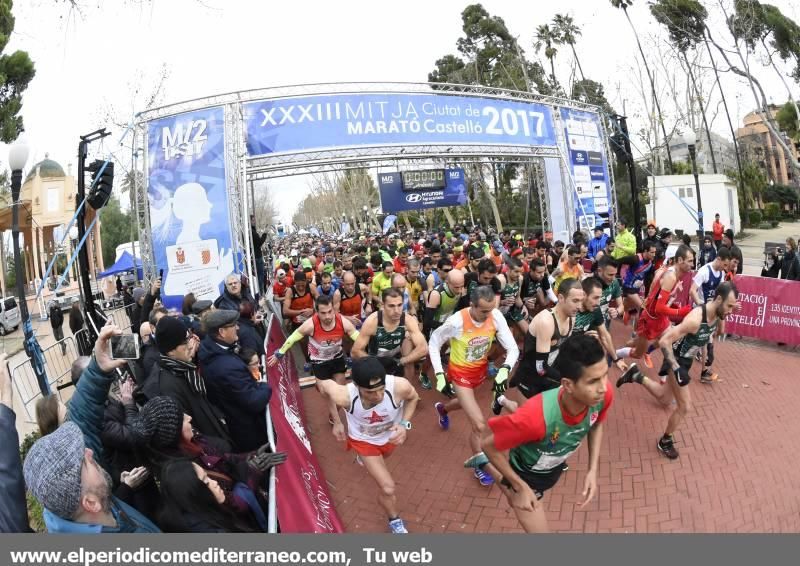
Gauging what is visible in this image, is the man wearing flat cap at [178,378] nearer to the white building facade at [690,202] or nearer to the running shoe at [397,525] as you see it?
the running shoe at [397,525]

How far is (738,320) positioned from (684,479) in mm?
5260

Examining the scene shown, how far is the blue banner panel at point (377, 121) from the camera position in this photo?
35.1 ft

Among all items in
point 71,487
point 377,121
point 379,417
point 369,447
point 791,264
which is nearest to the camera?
point 71,487

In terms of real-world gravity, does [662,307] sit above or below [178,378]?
below

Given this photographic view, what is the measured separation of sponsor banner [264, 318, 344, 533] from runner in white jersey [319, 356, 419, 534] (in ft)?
1.54

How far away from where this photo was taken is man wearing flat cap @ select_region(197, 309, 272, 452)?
133 inches

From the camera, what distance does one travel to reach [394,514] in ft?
12.5

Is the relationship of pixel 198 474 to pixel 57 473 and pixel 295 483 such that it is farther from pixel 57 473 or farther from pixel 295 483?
pixel 295 483

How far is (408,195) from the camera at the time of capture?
22.1 m

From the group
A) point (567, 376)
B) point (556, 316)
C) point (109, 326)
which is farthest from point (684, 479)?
point (109, 326)

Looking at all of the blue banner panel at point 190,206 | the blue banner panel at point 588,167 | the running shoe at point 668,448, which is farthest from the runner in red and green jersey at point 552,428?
the blue banner panel at point 588,167

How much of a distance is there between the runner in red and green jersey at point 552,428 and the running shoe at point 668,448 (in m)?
2.22

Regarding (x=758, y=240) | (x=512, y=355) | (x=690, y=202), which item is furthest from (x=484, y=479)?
(x=758, y=240)

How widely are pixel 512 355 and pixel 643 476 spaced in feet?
5.64
